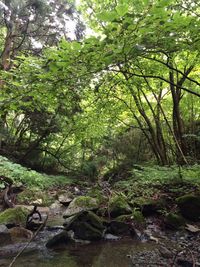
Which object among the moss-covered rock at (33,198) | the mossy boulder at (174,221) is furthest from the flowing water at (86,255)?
the moss-covered rock at (33,198)

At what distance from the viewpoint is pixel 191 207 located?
5.86 m

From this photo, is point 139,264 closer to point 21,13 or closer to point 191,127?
point 191,127

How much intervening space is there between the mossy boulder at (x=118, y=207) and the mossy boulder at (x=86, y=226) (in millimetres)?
697

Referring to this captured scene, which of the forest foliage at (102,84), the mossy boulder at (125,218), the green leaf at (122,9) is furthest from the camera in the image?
the mossy boulder at (125,218)

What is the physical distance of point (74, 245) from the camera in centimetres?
482

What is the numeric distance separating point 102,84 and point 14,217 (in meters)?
3.72

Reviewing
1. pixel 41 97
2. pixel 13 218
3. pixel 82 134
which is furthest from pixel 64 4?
pixel 41 97

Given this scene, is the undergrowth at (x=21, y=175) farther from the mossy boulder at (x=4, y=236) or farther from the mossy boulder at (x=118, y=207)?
the mossy boulder at (x=118, y=207)

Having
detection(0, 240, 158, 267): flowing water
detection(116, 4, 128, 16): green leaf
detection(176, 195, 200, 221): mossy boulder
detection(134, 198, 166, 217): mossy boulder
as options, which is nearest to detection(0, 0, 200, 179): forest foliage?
detection(116, 4, 128, 16): green leaf

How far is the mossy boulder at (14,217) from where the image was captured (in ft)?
18.3

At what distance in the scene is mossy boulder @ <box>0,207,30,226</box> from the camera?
220 inches

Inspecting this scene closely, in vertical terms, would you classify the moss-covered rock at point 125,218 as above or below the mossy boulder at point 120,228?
above

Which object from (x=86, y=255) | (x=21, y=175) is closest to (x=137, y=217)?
(x=86, y=255)

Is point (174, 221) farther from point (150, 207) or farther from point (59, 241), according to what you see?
point (59, 241)
